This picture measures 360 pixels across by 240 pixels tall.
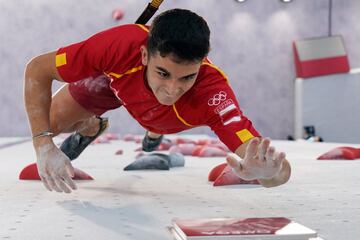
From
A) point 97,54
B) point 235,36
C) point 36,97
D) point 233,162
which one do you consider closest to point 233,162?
point 233,162

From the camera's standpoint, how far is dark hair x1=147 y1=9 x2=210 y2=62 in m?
1.39

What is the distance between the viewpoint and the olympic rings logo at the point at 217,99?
1551 mm

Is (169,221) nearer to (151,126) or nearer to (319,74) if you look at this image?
(151,126)

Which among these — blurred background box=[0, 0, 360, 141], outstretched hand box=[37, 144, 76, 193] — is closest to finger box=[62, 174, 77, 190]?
outstretched hand box=[37, 144, 76, 193]

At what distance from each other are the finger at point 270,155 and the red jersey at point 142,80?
1.05 feet

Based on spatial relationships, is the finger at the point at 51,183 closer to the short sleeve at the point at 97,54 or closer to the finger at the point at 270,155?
the short sleeve at the point at 97,54

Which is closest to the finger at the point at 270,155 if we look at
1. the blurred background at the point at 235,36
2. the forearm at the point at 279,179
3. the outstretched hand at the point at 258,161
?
the outstretched hand at the point at 258,161

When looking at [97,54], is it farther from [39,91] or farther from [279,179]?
[279,179]

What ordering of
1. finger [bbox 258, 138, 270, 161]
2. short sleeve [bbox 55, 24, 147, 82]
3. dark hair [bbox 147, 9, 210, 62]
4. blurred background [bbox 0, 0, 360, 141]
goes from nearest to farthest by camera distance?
1. finger [bbox 258, 138, 270, 161]
2. dark hair [bbox 147, 9, 210, 62]
3. short sleeve [bbox 55, 24, 147, 82]
4. blurred background [bbox 0, 0, 360, 141]

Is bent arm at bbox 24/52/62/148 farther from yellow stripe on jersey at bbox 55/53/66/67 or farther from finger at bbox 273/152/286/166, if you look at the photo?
finger at bbox 273/152/286/166

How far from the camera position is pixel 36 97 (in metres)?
1.65

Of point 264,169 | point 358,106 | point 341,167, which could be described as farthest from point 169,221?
point 358,106


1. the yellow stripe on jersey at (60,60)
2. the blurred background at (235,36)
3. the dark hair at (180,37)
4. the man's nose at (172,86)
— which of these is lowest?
the blurred background at (235,36)

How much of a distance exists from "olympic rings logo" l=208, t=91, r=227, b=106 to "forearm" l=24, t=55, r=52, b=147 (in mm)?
516
